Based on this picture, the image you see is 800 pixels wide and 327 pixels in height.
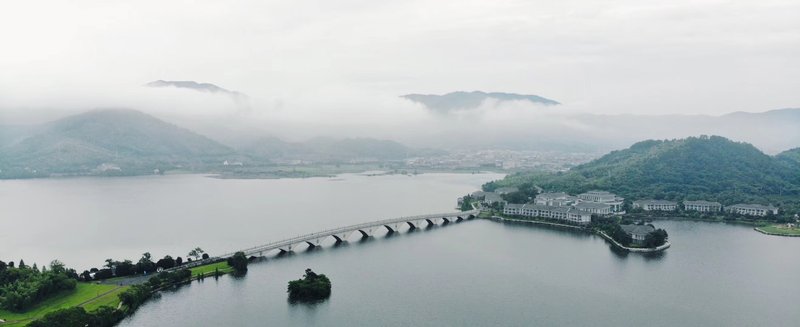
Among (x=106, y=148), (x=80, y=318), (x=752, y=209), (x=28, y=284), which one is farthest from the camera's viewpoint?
(x=106, y=148)

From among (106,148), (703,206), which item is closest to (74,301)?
(703,206)

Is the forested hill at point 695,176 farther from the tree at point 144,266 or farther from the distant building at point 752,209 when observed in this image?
the tree at point 144,266

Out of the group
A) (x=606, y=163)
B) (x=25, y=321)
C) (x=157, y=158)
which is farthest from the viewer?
(x=157, y=158)

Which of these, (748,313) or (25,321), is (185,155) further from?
(748,313)

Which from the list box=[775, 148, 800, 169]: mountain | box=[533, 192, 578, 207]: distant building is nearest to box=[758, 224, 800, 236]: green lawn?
box=[533, 192, 578, 207]: distant building

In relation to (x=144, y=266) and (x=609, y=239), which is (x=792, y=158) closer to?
(x=609, y=239)

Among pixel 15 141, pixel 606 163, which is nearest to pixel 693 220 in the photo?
pixel 606 163

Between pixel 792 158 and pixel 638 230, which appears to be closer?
pixel 638 230

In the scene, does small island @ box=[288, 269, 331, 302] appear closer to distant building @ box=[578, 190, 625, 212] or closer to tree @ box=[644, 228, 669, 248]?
tree @ box=[644, 228, 669, 248]
